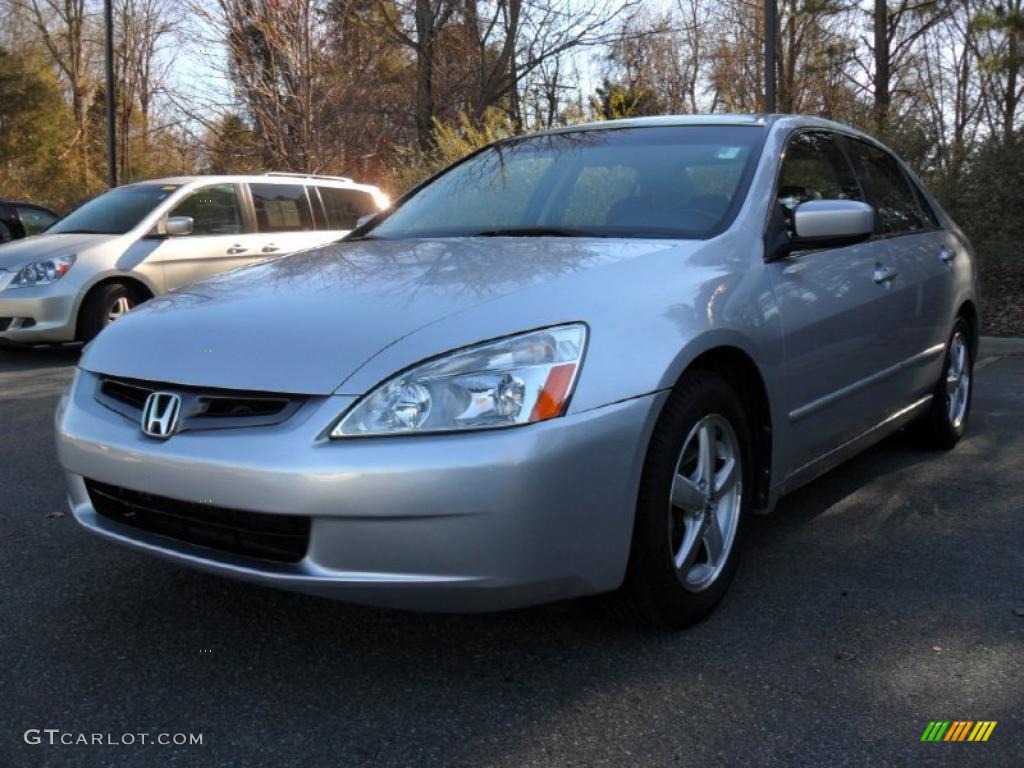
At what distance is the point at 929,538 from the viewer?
3.63 meters

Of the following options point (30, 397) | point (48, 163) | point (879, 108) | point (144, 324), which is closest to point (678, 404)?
point (144, 324)

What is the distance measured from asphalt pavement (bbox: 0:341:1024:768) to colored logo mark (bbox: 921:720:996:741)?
0.02 metres

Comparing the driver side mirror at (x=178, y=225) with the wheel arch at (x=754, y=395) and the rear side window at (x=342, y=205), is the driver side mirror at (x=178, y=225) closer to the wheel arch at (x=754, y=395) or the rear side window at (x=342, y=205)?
the rear side window at (x=342, y=205)

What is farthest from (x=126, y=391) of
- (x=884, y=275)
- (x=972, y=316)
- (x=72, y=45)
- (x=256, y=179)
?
(x=72, y=45)

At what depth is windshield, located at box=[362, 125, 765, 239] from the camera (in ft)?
10.8

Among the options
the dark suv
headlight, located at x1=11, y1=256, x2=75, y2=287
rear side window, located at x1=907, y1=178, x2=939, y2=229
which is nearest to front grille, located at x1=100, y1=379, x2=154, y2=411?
rear side window, located at x1=907, y1=178, x2=939, y2=229

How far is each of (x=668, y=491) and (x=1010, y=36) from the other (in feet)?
40.1

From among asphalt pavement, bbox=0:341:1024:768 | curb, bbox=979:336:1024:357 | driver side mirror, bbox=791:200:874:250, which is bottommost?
curb, bbox=979:336:1024:357

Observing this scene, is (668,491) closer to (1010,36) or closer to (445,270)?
(445,270)

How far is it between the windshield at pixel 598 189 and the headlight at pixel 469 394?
987 millimetres

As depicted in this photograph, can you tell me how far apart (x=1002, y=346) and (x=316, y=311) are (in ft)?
24.8

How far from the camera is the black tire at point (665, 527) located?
2.52m

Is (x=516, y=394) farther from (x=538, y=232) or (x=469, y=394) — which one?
(x=538, y=232)

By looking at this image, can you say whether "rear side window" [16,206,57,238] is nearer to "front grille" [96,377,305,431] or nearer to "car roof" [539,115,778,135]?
"car roof" [539,115,778,135]
